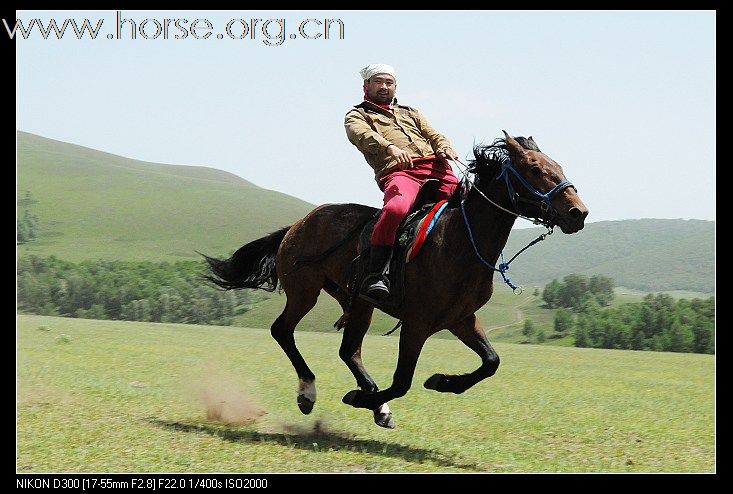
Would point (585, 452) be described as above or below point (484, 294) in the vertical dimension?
below

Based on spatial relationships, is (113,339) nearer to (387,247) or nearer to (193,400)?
(193,400)

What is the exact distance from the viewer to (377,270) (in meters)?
8.48

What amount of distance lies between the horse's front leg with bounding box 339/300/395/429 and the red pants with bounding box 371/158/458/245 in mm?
899

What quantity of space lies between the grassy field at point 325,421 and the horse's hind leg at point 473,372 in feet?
1.96

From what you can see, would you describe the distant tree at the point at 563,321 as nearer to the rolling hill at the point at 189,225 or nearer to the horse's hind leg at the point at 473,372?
the rolling hill at the point at 189,225

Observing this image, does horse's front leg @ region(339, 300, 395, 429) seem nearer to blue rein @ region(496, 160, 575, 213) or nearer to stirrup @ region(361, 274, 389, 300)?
stirrup @ region(361, 274, 389, 300)

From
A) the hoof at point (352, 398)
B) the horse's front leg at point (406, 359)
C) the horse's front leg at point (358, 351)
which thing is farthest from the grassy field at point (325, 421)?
the horse's front leg at point (406, 359)

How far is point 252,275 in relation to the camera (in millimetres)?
10789

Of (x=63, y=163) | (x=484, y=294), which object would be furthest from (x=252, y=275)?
(x=63, y=163)

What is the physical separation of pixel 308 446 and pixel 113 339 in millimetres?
13007

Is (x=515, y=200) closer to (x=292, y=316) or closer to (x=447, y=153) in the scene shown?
(x=447, y=153)

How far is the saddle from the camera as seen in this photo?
838cm

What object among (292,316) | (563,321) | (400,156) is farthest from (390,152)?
(563,321)

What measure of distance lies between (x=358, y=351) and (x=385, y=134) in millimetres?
2266
